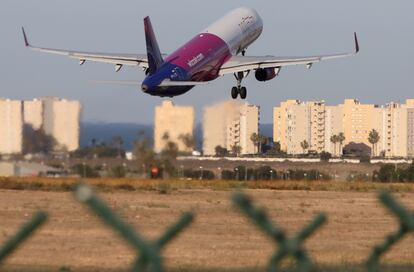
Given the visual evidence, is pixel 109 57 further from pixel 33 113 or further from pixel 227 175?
pixel 33 113

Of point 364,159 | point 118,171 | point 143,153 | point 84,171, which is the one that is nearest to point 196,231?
point 84,171

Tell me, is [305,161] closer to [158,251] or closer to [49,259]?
[49,259]

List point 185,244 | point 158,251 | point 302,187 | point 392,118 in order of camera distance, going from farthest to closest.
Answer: point 392,118
point 302,187
point 185,244
point 158,251

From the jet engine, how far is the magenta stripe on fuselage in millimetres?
2435

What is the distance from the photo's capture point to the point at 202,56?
80250mm

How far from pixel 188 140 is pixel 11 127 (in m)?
12.5

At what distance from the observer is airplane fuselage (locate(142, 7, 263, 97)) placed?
75125 mm

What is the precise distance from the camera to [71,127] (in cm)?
4206

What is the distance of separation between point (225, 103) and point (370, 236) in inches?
994

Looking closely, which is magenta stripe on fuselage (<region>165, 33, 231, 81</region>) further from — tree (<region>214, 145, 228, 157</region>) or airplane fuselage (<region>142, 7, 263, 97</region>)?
tree (<region>214, 145, 228, 157</region>)

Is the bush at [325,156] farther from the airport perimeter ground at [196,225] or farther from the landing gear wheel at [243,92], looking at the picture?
the landing gear wheel at [243,92]

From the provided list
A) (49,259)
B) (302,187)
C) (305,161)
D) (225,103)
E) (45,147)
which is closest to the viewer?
(49,259)

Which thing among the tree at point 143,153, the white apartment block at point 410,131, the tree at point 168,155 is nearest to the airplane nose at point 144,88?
the tree at point 168,155

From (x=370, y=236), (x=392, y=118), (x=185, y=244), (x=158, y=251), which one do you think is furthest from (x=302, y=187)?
(x=392, y=118)
